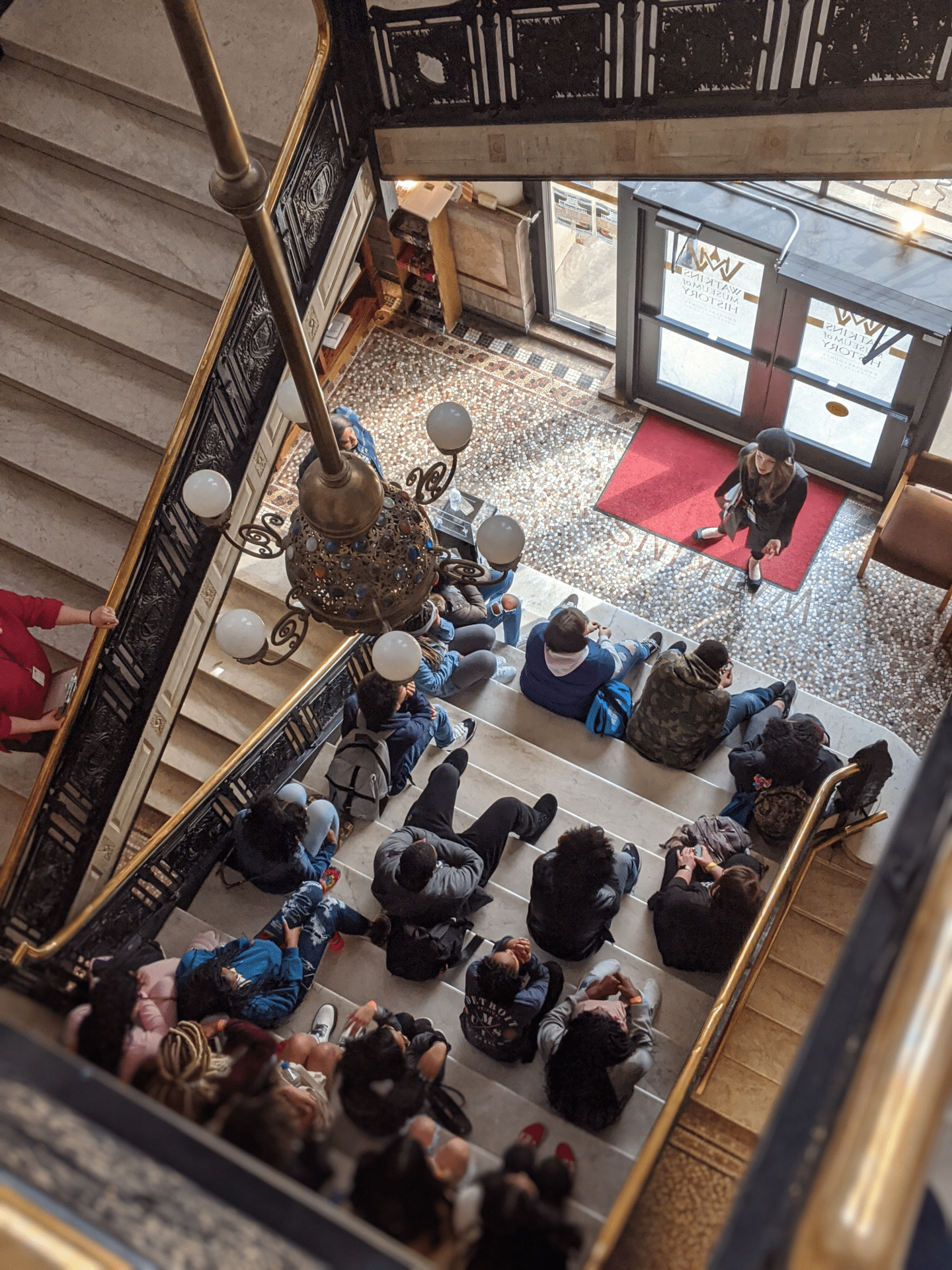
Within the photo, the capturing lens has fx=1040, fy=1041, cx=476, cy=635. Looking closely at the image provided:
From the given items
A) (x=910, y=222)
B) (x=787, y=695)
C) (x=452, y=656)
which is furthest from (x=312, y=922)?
(x=910, y=222)

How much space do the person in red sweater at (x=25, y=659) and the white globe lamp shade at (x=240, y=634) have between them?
1498 millimetres

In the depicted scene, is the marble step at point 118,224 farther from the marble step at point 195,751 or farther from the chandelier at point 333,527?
the marble step at point 195,751

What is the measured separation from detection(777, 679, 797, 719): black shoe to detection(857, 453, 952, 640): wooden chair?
132cm

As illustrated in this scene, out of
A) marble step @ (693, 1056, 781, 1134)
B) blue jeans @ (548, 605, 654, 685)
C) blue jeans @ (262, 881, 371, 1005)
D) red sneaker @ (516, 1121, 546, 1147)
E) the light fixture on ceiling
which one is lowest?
red sneaker @ (516, 1121, 546, 1147)

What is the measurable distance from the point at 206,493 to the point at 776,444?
3959 millimetres

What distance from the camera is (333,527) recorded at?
8.73ft

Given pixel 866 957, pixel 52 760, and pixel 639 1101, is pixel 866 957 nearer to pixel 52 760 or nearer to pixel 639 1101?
pixel 639 1101

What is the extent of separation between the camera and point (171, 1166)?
165cm

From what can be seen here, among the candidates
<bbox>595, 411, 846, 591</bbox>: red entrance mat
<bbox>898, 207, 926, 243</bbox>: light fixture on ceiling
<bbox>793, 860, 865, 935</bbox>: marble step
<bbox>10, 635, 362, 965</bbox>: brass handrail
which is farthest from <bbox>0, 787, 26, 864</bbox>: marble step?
<bbox>898, 207, 926, 243</bbox>: light fixture on ceiling

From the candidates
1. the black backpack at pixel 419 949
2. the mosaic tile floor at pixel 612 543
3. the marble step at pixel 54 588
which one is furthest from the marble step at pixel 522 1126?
the mosaic tile floor at pixel 612 543

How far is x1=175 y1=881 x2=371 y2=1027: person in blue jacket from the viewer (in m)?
4.02

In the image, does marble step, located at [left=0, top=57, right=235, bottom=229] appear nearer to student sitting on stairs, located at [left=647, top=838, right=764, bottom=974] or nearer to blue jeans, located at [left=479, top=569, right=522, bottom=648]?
blue jeans, located at [left=479, top=569, right=522, bottom=648]

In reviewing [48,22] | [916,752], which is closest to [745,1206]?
[916,752]

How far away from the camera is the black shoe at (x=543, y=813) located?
16.6 feet
